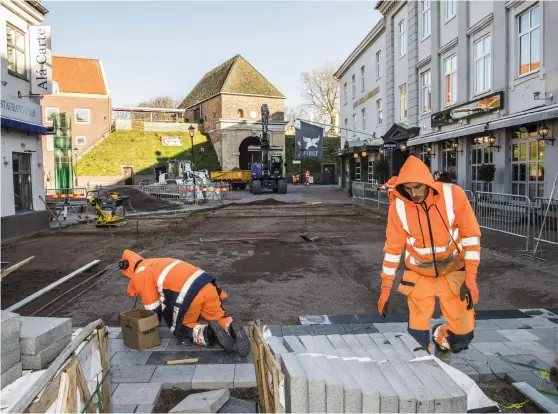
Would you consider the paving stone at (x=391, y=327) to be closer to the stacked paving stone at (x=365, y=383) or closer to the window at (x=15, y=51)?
the stacked paving stone at (x=365, y=383)

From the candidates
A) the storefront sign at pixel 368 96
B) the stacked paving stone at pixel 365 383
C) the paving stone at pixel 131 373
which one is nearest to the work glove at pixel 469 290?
the stacked paving stone at pixel 365 383

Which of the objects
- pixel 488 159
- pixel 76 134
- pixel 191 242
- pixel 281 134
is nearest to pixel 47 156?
pixel 76 134

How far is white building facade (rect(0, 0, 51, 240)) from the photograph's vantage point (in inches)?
518

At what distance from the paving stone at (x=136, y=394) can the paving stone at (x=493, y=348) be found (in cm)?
309

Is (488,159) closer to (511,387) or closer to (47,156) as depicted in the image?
(511,387)

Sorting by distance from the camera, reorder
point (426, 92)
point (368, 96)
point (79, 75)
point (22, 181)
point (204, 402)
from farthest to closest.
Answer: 1. point (79, 75)
2. point (368, 96)
3. point (426, 92)
4. point (22, 181)
5. point (204, 402)

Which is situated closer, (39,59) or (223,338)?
(223,338)

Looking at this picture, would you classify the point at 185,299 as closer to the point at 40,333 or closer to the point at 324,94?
the point at 40,333

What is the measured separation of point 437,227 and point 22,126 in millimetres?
13349

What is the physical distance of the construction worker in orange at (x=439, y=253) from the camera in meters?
3.80

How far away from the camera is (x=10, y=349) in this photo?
9.09ft

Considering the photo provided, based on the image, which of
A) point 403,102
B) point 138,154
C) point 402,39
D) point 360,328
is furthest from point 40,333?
point 138,154

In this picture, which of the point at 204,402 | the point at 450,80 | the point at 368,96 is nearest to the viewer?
the point at 204,402

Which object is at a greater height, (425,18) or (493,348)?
(425,18)
